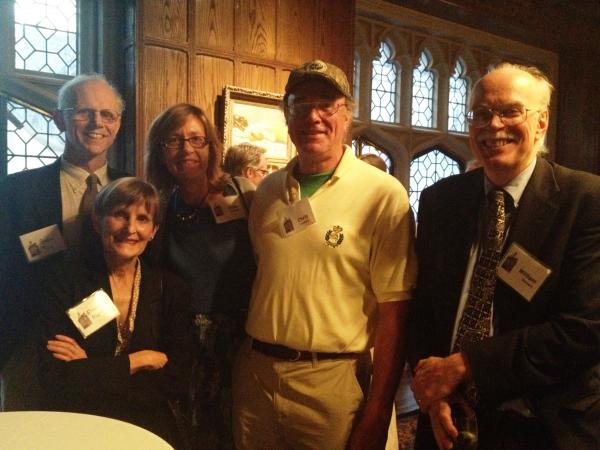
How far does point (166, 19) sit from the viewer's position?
3301mm

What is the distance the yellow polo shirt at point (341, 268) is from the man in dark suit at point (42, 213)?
0.75m

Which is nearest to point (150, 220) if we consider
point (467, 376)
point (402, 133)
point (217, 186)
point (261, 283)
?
point (217, 186)

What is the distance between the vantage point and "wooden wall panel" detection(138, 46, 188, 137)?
10.6 feet

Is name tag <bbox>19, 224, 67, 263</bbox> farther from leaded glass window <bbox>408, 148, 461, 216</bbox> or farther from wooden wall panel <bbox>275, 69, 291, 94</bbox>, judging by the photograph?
leaded glass window <bbox>408, 148, 461, 216</bbox>

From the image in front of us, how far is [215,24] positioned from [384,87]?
2.23 m

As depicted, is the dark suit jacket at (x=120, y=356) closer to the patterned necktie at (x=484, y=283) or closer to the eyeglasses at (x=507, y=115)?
the patterned necktie at (x=484, y=283)

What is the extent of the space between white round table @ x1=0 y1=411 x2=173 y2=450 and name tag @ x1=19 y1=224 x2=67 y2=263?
25.1 inches

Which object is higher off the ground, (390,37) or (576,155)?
(390,37)

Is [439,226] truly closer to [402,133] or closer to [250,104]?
[250,104]

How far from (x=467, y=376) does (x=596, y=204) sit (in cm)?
51

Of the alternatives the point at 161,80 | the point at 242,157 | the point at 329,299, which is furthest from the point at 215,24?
the point at 329,299

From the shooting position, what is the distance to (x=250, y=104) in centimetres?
362

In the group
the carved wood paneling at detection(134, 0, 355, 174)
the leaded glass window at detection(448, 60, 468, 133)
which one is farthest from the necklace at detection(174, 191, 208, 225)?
the leaded glass window at detection(448, 60, 468, 133)

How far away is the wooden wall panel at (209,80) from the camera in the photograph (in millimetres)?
3430
